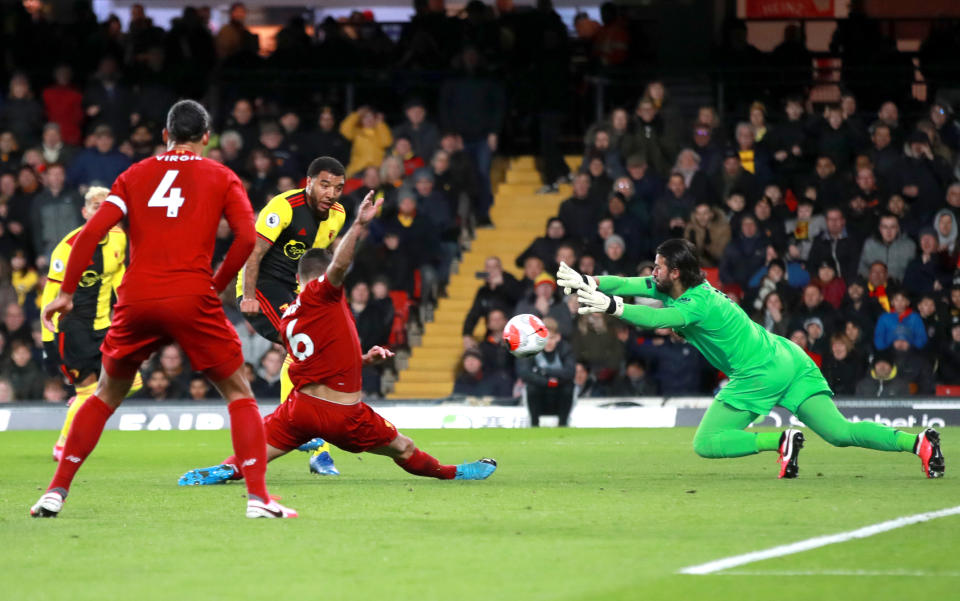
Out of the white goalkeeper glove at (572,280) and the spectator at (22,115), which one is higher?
the spectator at (22,115)

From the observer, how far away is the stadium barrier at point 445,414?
17.5 metres

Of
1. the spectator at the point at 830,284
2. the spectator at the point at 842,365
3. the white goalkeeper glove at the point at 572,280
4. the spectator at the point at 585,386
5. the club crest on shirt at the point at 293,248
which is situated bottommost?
the spectator at the point at 585,386

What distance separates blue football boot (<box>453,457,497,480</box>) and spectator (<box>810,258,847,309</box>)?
29.2 feet

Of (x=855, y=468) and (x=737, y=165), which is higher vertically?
(x=737, y=165)

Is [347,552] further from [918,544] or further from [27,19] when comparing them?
[27,19]

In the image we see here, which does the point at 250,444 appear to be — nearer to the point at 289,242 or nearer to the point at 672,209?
the point at 289,242

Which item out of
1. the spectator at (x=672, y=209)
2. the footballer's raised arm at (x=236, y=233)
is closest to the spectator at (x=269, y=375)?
the spectator at (x=672, y=209)

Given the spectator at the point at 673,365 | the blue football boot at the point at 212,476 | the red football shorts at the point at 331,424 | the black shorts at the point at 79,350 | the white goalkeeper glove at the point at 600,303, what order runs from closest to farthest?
1. the red football shorts at the point at 331,424
2. the white goalkeeper glove at the point at 600,303
3. the blue football boot at the point at 212,476
4. the black shorts at the point at 79,350
5. the spectator at the point at 673,365

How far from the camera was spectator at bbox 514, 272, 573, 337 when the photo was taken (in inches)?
725

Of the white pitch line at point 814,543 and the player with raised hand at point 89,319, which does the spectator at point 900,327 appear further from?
the white pitch line at point 814,543

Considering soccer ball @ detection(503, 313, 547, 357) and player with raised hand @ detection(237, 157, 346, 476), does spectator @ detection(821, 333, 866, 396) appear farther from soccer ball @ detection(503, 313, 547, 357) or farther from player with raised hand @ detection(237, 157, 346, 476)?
player with raised hand @ detection(237, 157, 346, 476)

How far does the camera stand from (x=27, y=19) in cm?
2412

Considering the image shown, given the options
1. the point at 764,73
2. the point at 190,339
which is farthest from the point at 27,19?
the point at 190,339

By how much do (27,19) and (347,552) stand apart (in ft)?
63.4
